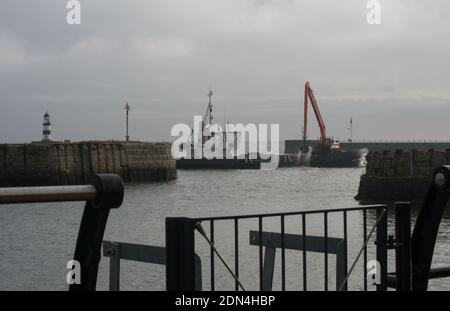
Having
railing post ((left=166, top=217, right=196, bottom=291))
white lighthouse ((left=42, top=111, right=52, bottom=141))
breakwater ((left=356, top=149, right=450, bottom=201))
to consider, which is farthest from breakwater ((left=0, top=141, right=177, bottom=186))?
railing post ((left=166, top=217, right=196, bottom=291))

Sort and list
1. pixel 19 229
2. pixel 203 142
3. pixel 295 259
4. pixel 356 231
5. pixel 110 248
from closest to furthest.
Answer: pixel 110 248, pixel 295 259, pixel 356 231, pixel 19 229, pixel 203 142

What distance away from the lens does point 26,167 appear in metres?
72.6

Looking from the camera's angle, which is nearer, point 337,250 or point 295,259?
point 337,250

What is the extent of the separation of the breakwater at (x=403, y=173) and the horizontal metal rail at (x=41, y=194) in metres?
42.0

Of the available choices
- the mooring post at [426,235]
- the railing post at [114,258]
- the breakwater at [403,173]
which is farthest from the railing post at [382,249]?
the breakwater at [403,173]

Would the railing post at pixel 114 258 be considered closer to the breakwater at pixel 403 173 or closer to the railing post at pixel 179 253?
the railing post at pixel 179 253

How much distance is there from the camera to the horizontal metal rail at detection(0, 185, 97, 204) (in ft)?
8.39

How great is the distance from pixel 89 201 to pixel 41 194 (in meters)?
0.16

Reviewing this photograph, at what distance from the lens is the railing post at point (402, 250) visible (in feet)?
13.8

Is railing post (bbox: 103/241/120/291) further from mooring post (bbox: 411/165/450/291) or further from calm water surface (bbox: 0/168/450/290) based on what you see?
calm water surface (bbox: 0/168/450/290)

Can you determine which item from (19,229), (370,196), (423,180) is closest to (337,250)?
(19,229)
